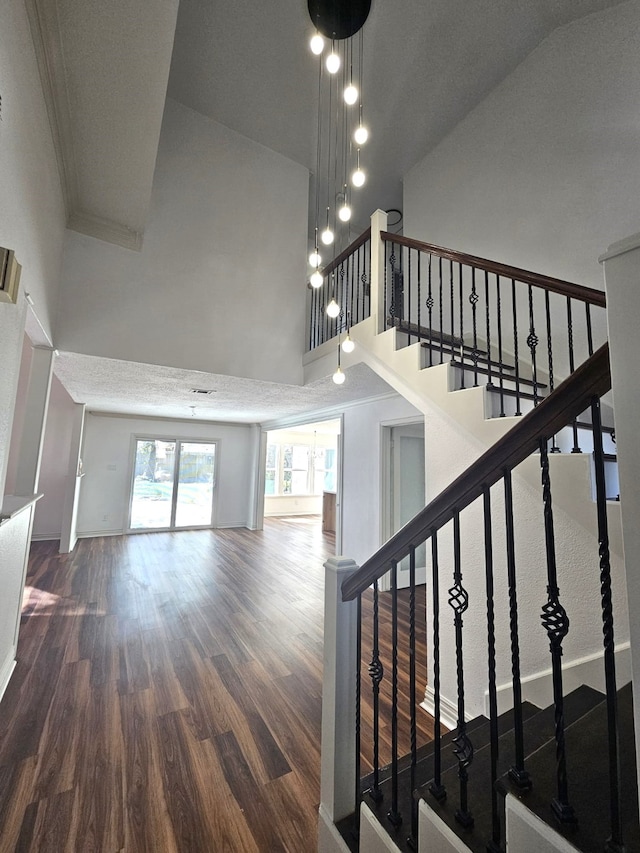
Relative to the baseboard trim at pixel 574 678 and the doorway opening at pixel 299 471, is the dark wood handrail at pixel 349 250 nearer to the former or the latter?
the baseboard trim at pixel 574 678

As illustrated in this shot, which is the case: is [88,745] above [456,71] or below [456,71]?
below

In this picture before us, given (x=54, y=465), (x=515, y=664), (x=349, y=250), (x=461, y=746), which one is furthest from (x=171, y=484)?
(x=515, y=664)

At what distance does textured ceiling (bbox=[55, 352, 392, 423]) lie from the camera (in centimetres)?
358

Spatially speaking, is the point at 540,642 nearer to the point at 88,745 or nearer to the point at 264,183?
the point at 88,745

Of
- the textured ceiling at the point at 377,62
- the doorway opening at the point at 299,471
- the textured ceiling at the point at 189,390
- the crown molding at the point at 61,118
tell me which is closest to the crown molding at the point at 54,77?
the crown molding at the point at 61,118

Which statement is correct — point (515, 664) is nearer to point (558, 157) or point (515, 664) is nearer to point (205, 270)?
point (558, 157)

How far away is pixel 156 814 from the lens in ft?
5.23

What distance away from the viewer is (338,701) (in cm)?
A: 143

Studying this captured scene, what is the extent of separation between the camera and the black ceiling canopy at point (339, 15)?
9.37 feet

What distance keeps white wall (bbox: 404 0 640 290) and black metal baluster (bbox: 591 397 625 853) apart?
2506 mm

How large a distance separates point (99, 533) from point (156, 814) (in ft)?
22.0

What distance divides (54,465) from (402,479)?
6436 mm

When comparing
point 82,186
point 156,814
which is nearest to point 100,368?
point 82,186

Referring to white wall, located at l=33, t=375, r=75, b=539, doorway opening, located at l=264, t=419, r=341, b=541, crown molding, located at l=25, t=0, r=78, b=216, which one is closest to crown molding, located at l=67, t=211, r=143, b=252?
crown molding, located at l=25, t=0, r=78, b=216
